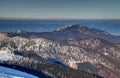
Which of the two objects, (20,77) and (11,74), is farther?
(11,74)

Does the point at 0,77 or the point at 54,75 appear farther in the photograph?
the point at 54,75

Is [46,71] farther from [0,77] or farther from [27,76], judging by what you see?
[0,77]

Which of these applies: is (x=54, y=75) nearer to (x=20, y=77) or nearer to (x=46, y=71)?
(x=46, y=71)

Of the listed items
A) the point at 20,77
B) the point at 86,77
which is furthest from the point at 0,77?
the point at 86,77

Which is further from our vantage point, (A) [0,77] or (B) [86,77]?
(B) [86,77]

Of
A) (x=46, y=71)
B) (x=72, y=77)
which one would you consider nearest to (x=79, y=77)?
(x=72, y=77)

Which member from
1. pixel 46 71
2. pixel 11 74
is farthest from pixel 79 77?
pixel 11 74

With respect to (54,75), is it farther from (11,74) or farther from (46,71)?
(11,74)
